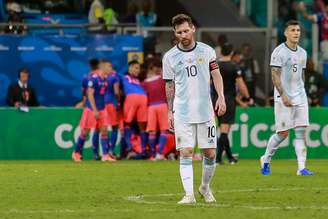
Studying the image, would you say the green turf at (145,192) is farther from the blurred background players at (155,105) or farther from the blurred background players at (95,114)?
the blurred background players at (155,105)

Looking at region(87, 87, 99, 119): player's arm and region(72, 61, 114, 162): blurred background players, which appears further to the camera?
region(72, 61, 114, 162): blurred background players

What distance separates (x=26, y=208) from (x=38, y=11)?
17837 mm

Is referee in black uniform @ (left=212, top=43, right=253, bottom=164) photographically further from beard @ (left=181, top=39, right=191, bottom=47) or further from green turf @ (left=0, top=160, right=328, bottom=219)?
beard @ (left=181, top=39, right=191, bottom=47)

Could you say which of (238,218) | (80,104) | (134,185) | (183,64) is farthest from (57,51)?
(238,218)

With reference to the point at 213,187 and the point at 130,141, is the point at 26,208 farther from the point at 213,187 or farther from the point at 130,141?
the point at 130,141

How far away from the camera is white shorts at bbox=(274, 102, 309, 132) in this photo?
1816 centimetres

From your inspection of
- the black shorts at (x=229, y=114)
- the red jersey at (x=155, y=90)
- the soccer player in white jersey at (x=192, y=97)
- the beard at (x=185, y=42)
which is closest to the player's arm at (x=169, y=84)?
the soccer player in white jersey at (x=192, y=97)

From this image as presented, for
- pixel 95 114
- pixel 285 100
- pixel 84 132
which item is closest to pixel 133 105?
pixel 95 114

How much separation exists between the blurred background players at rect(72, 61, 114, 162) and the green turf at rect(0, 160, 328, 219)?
266cm

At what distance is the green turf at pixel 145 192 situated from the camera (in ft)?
40.4

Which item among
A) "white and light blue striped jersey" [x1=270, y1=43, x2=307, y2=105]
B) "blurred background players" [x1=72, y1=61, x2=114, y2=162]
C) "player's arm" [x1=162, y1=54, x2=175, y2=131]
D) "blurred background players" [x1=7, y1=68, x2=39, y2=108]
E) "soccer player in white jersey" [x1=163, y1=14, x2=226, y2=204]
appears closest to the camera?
"soccer player in white jersey" [x1=163, y1=14, x2=226, y2=204]

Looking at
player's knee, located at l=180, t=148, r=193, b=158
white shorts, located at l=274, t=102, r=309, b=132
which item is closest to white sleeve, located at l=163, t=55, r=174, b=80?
player's knee, located at l=180, t=148, r=193, b=158

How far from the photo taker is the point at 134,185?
1614 centimetres

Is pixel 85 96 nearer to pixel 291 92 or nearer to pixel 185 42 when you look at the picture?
pixel 291 92
